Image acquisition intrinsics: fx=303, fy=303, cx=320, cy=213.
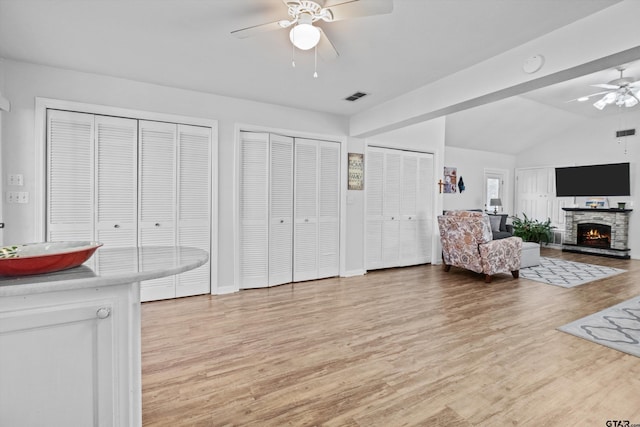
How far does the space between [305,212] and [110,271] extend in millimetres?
3317

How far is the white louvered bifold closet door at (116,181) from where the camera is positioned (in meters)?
3.19

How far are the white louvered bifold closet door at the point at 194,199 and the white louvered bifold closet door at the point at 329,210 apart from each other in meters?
1.57

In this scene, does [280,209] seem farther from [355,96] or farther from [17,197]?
[17,197]

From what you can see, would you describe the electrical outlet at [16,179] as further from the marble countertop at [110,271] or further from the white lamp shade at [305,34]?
the white lamp shade at [305,34]

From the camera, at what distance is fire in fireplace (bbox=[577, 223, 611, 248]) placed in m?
6.82

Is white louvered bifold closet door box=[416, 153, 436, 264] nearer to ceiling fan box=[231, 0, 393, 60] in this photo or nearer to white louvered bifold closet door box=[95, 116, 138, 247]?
ceiling fan box=[231, 0, 393, 60]

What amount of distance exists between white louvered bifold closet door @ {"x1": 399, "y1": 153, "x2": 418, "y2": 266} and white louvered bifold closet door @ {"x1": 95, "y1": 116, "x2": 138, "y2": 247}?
13.0 ft

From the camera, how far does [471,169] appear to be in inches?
307

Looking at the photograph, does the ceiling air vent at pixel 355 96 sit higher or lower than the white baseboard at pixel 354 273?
higher

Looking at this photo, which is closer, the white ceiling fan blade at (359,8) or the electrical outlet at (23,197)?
the white ceiling fan blade at (359,8)

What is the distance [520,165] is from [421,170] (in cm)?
503

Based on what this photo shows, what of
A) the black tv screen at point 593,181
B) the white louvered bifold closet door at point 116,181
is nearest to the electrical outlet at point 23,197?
the white louvered bifold closet door at point 116,181

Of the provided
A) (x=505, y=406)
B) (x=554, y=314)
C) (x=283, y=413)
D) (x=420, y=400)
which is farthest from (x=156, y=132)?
(x=554, y=314)

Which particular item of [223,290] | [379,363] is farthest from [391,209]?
[379,363]
